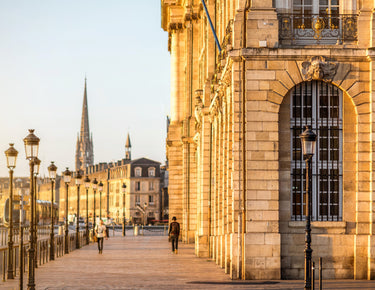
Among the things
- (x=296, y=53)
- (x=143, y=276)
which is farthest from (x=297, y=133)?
(x=143, y=276)

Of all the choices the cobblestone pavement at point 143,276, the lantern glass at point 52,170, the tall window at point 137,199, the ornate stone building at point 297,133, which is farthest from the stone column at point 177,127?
the tall window at point 137,199

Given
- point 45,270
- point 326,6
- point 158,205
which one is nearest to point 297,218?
point 326,6

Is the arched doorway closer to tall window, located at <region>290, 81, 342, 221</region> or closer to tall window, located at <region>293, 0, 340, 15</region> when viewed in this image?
tall window, located at <region>290, 81, 342, 221</region>

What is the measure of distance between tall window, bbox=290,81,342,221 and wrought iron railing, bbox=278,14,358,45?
1356mm

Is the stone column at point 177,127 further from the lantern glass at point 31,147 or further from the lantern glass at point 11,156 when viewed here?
the lantern glass at point 31,147

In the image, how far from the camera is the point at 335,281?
2538 centimetres

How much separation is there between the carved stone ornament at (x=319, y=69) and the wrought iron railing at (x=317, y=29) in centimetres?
89

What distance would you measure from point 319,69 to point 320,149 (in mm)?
2535

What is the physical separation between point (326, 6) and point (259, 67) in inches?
117

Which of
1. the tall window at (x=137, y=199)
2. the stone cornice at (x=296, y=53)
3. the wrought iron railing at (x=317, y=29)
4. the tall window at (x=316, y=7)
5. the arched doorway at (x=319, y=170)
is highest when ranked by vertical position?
the tall window at (x=316, y=7)

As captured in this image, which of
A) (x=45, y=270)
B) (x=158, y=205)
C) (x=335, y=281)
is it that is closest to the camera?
(x=335, y=281)

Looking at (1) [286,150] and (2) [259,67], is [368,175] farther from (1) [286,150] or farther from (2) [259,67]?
(2) [259,67]

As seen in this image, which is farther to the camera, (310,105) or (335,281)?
(310,105)

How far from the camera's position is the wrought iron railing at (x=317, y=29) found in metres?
26.8
